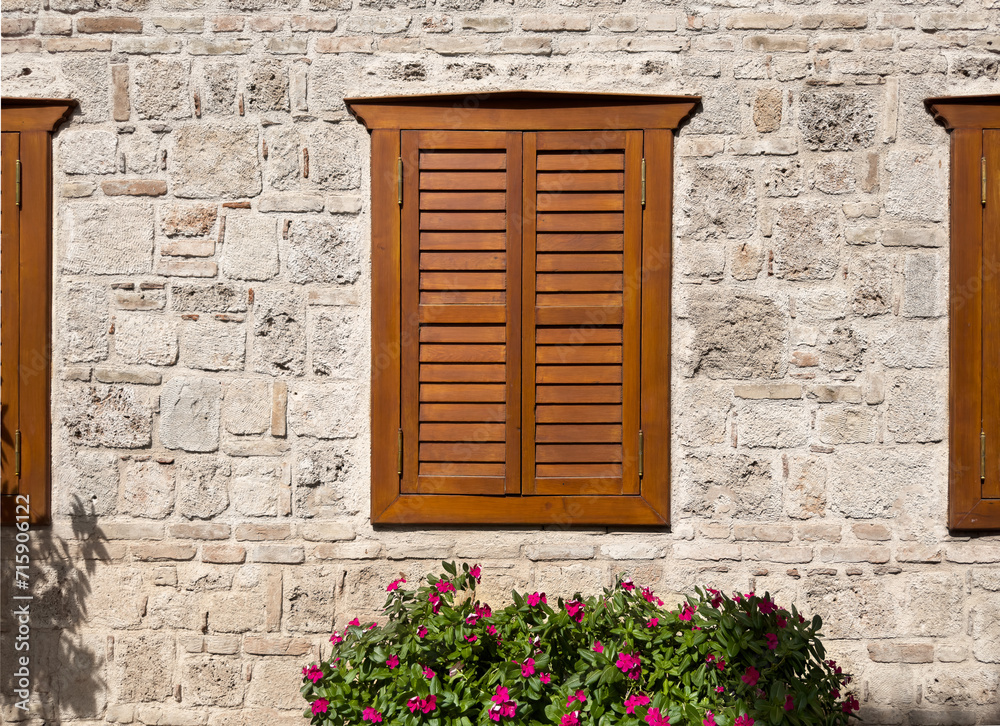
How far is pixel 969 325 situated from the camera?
10.0 ft

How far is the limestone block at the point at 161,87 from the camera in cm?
314

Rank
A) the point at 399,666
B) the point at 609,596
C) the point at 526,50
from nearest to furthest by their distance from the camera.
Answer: the point at 399,666 → the point at 609,596 → the point at 526,50

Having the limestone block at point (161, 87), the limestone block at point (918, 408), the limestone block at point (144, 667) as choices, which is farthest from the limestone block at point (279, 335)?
the limestone block at point (918, 408)

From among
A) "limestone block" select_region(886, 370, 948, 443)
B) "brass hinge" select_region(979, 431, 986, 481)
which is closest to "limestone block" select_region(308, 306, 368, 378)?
"limestone block" select_region(886, 370, 948, 443)

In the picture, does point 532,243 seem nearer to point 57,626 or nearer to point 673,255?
point 673,255

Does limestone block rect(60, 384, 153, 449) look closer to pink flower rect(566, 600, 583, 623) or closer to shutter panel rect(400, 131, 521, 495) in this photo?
shutter panel rect(400, 131, 521, 495)

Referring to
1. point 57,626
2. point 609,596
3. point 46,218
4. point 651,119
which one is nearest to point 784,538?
point 609,596

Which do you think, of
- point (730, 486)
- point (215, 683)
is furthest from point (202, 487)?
point (730, 486)

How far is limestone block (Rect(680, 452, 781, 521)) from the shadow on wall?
8.73ft

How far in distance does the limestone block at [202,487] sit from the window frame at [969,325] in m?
3.22

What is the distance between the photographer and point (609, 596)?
2895mm

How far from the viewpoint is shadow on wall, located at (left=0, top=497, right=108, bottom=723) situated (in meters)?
3.13

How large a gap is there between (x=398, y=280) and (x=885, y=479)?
2.32 m

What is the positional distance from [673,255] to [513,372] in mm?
883
